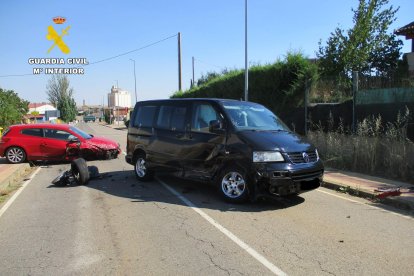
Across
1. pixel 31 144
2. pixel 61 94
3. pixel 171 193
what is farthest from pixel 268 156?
pixel 61 94

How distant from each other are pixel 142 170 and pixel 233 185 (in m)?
3.30

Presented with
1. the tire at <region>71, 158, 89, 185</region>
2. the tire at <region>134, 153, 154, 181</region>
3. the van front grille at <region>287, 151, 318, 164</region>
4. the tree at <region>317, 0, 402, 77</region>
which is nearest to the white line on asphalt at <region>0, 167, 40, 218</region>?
the tire at <region>71, 158, 89, 185</region>

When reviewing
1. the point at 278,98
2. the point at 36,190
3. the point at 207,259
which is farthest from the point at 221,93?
the point at 207,259

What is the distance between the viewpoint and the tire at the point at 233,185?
7.29 metres

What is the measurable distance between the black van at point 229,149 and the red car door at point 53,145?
5609 mm

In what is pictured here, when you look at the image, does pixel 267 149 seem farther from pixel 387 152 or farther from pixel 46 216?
pixel 387 152

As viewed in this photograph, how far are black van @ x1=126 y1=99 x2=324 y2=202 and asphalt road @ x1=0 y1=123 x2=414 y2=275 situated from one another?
1.58 ft

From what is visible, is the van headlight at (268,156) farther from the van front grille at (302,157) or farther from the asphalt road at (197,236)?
the asphalt road at (197,236)

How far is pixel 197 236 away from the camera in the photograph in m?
5.72

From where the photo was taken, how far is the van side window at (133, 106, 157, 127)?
993 centimetres

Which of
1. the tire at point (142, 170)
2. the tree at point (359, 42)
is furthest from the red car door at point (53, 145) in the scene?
the tree at point (359, 42)

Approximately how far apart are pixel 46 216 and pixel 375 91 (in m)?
10.5

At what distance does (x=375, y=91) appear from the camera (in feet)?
42.6

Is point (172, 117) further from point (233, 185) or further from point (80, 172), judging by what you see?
point (80, 172)
